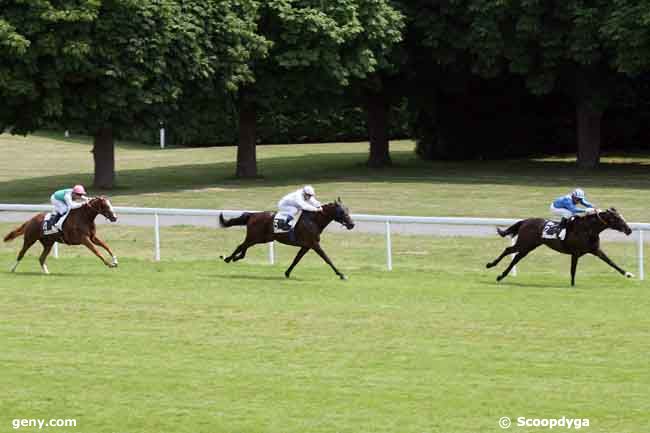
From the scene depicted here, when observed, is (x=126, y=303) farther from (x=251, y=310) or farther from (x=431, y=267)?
(x=431, y=267)

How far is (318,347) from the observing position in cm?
1281

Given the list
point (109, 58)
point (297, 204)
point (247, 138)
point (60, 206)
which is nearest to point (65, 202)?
point (60, 206)

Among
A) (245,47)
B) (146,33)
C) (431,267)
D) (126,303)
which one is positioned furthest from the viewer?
(245,47)

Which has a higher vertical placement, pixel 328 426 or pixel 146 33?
pixel 146 33

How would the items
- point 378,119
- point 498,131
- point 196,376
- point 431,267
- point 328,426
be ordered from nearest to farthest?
point 328,426 < point 196,376 < point 431,267 < point 378,119 < point 498,131

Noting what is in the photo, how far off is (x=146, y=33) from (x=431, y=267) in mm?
15710

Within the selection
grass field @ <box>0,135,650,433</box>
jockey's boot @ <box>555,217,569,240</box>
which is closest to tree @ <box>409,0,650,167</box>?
grass field @ <box>0,135,650,433</box>

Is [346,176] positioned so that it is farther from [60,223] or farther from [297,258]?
[297,258]

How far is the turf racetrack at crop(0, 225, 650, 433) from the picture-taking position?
10023 mm

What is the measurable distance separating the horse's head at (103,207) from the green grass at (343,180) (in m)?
12.6

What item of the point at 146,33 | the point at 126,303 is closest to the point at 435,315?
the point at 126,303

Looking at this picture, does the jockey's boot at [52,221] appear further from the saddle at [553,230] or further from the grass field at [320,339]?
the saddle at [553,230]

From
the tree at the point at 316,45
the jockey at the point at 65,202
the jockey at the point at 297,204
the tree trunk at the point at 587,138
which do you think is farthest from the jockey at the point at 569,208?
the tree trunk at the point at 587,138

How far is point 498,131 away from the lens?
1863 inches
